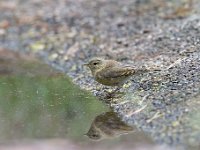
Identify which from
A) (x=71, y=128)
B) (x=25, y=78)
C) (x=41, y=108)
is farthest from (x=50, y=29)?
(x=71, y=128)

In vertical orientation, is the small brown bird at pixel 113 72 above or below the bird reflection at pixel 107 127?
A: above

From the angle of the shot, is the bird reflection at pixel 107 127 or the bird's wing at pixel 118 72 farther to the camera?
the bird's wing at pixel 118 72

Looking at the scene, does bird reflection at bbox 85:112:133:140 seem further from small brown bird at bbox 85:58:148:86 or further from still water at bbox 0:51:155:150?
small brown bird at bbox 85:58:148:86

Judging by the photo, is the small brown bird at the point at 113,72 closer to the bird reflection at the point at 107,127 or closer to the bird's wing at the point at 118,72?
the bird's wing at the point at 118,72

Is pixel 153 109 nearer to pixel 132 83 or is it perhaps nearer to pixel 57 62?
pixel 132 83

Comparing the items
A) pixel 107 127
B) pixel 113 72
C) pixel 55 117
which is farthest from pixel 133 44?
pixel 107 127

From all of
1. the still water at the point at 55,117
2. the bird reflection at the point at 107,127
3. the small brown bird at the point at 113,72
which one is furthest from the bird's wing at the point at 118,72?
the bird reflection at the point at 107,127

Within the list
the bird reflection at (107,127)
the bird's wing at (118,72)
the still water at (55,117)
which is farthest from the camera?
the bird's wing at (118,72)
